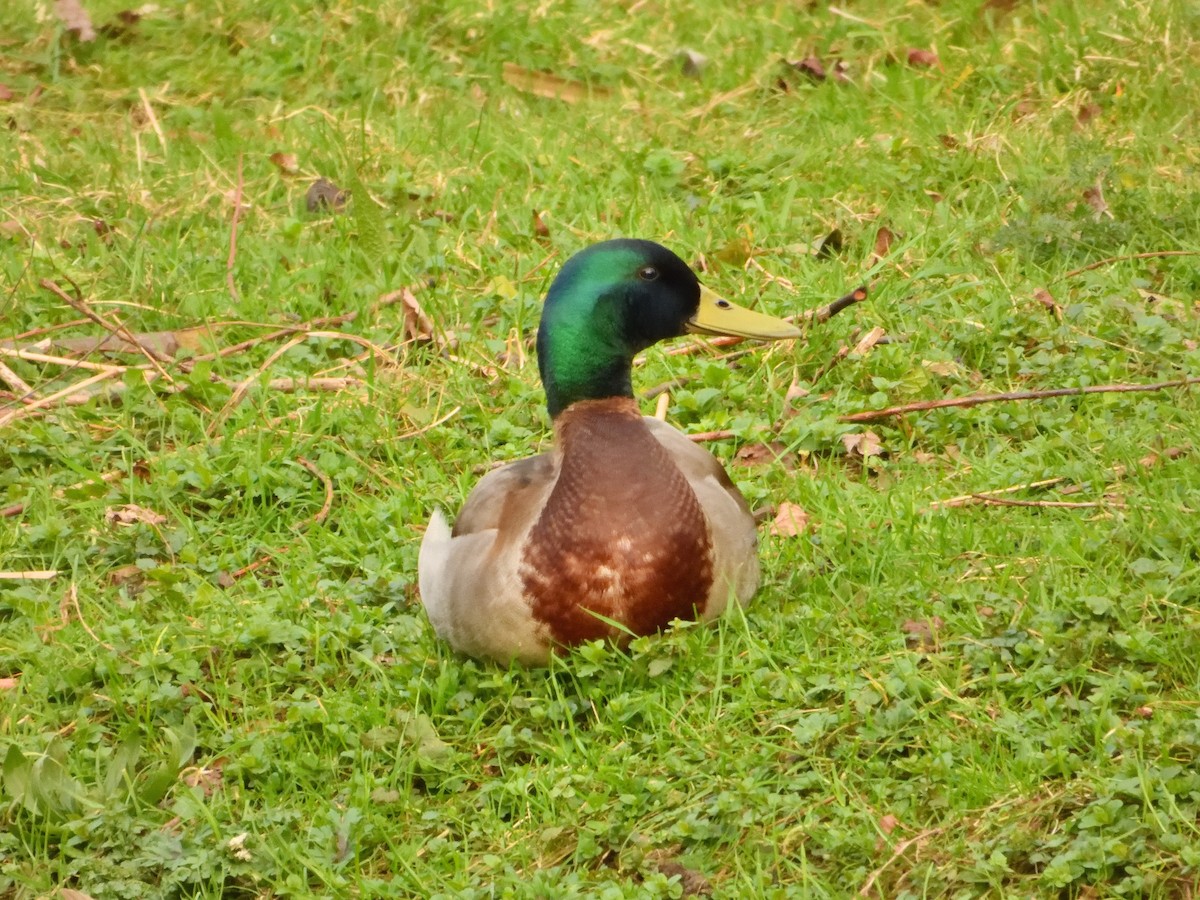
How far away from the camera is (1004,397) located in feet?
14.8

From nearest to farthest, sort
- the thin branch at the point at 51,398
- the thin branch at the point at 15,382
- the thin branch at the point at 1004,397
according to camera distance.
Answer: the thin branch at the point at 1004,397 < the thin branch at the point at 51,398 < the thin branch at the point at 15,382

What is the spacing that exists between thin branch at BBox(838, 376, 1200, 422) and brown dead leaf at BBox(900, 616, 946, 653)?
3.30 ft

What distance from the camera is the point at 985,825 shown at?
309 centimetres

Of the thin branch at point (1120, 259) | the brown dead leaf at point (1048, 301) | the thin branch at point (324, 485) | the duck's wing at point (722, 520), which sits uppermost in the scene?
the duck's wing at point (722, 520)

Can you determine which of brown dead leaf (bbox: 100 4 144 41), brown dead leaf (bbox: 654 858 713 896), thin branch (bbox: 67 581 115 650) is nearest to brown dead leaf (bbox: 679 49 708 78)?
brown dead leaf (bbox: 100 4 144 41)

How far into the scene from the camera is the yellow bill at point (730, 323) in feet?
13.2

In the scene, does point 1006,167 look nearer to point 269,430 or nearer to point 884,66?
point 884,66

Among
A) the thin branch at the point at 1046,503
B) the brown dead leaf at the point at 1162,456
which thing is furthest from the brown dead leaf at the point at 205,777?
the brown dead leaf at the point at 1162,456

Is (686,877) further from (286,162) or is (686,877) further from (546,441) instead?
(286,162)

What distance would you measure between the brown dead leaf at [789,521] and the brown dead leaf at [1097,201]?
5.62ft

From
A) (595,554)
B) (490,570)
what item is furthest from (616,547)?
(490,570)

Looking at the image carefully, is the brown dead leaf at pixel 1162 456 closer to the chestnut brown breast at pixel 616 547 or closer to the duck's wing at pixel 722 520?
the duck's wing at pixel 722 520

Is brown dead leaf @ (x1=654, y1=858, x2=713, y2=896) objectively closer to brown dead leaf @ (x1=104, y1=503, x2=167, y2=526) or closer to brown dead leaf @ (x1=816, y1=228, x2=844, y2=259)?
brown dead leaf @ (x1=104, y1=503, x2=167, y2=526)

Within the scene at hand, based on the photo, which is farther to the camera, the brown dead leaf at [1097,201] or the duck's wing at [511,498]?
the brown dead leaf at [1097,201]
